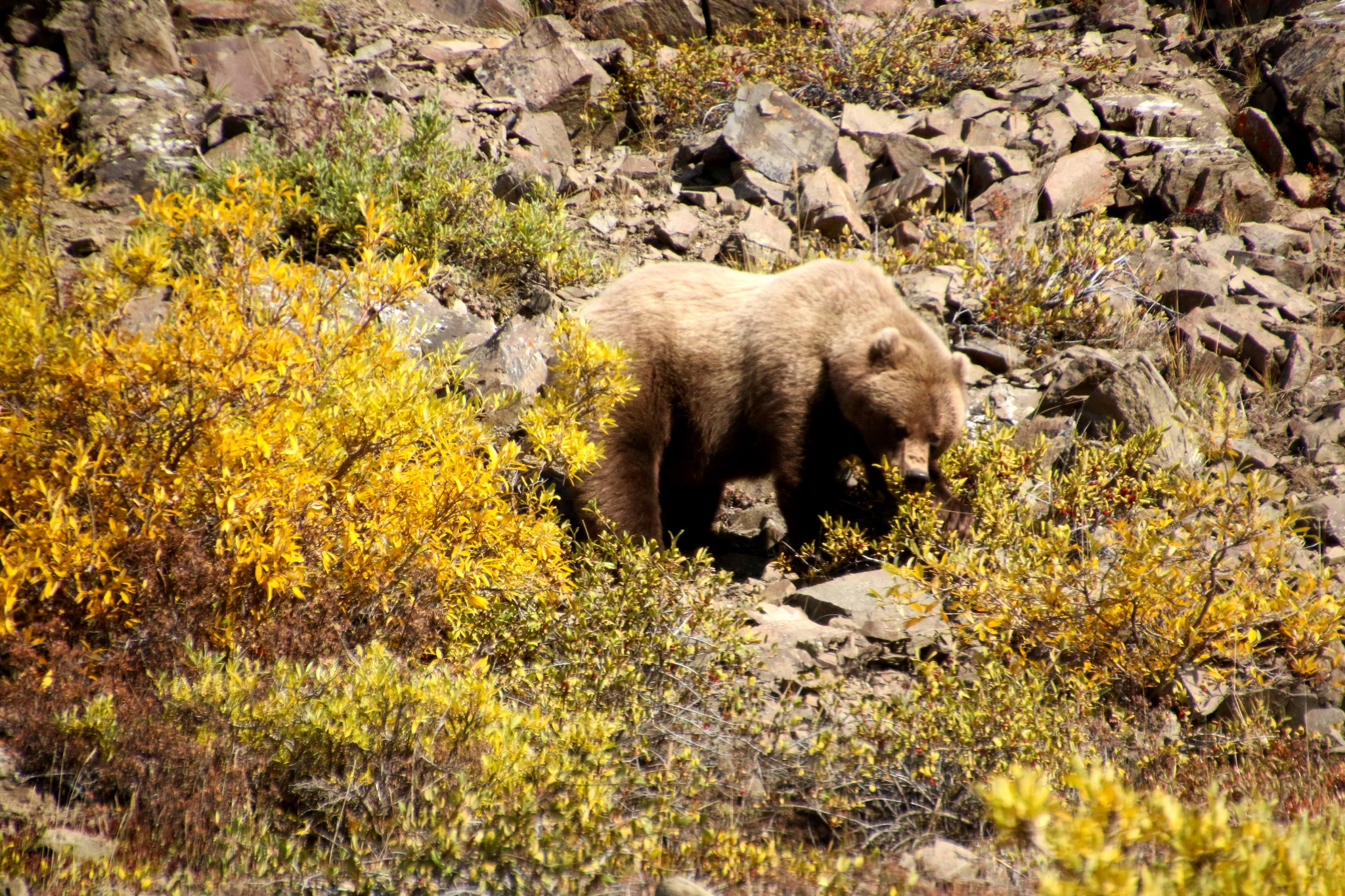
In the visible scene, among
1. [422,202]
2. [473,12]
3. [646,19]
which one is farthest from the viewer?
[646,19]

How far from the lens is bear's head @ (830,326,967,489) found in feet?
17.6

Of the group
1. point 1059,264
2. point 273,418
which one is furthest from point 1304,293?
point 273,418

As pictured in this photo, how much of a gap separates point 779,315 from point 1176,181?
568cm

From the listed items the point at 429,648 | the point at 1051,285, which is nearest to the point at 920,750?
the point at 429,648

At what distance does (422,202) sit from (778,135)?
3.96 m

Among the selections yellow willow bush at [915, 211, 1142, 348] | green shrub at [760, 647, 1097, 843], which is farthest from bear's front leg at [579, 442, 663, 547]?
yellow willow bush at [915, 211, 1142, 348]

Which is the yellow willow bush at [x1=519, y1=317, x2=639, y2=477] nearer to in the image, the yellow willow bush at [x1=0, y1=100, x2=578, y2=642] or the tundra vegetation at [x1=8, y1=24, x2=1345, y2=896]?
the tundra vegetation at [x1=8, y1=24, x2=1345, y2=896]

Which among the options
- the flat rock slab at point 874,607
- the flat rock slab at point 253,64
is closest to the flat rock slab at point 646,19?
the flat rock slab at point 253,64

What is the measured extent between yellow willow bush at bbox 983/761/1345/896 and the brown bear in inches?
144

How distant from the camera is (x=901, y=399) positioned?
5363 millimetres

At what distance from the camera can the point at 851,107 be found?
9766mm

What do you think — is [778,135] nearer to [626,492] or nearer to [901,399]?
[901,399]

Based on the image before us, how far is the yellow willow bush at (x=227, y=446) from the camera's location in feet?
9.85

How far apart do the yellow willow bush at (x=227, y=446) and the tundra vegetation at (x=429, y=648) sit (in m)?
0.02
